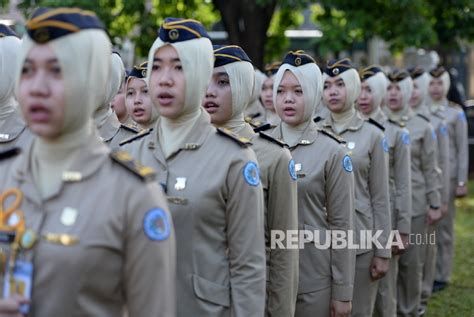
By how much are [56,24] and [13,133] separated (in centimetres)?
271

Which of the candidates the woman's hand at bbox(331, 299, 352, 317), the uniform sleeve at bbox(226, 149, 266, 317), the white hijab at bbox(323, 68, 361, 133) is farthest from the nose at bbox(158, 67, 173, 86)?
the white hijab at bbox(323, 68, 361, 133)

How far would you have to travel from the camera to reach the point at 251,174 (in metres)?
3.95

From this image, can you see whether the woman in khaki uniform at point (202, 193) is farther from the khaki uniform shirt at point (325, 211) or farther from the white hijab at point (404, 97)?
the white hijab at point (404, 97)

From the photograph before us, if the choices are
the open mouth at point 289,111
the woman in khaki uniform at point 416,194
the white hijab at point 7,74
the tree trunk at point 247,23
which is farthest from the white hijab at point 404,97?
the tree trunk at point 247,23

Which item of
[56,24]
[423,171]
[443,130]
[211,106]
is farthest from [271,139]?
[443,130]

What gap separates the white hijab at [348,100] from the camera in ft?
24.1

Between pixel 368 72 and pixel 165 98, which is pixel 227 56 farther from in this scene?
pixel 368 72

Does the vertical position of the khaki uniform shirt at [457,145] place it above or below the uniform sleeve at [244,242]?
below

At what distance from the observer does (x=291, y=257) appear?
4.73m

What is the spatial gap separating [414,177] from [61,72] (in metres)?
6.85

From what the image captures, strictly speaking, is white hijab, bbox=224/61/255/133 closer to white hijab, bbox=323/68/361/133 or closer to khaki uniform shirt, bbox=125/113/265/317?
khaki uniform shirt, bbox=125/113/265/317

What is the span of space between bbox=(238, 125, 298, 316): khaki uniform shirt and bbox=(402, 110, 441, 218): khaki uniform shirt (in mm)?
4597

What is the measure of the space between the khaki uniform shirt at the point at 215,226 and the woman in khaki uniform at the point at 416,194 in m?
5.24

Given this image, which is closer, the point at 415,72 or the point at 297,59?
the point at 297,59
